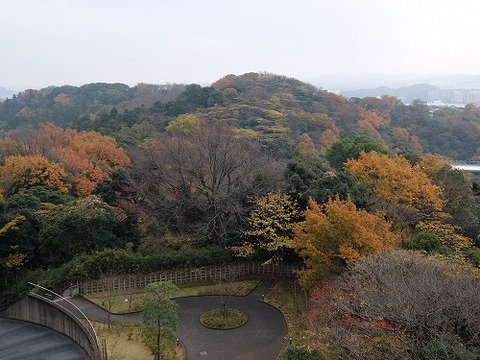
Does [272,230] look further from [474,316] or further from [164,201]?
[474,316]

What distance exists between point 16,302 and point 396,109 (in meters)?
65.2

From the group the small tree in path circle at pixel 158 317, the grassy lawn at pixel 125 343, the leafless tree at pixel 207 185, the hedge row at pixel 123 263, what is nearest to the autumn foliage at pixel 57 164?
the leafless tree at pixel 207 185

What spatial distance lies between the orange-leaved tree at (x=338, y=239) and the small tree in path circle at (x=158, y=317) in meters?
5.23

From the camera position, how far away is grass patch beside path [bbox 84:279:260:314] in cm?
1665

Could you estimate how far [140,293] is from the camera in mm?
17984

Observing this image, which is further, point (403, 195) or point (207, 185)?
point (207, 185)

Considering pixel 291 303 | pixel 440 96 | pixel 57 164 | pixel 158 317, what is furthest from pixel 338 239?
pixel 440 96

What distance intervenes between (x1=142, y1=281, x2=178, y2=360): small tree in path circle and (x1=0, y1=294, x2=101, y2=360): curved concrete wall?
5.63ft

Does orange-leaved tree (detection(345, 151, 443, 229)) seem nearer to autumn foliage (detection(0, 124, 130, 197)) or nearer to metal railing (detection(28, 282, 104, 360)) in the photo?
metal railing (detection(28, 282, 104, 360))

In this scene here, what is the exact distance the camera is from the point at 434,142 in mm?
59562

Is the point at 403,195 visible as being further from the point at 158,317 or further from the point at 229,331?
the point at 158,317

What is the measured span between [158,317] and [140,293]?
6071mm

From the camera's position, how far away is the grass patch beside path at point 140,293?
16.6 meters

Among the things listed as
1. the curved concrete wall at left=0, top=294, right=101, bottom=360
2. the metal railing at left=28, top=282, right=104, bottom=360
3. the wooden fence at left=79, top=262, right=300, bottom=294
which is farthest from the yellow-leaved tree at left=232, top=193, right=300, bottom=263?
the curved concrete wall at left=0, top=294, right=101, bottom=360
